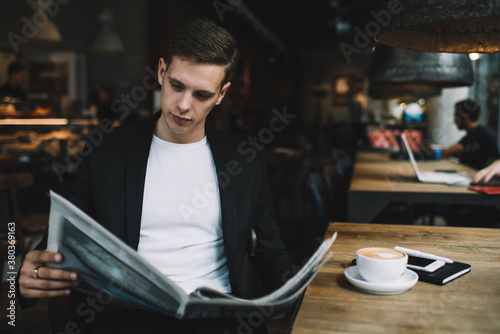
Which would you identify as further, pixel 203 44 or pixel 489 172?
pixel 489 172

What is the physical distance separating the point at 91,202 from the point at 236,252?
50cm

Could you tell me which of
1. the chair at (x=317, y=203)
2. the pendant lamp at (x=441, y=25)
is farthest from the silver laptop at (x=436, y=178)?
the pendant lamp at (x=441, y=25)

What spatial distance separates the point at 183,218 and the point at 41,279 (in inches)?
18.9

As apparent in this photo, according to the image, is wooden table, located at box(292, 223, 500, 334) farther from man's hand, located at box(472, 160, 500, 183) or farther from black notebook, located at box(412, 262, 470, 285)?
man's hand, located at box(472, 160, 500, 183)

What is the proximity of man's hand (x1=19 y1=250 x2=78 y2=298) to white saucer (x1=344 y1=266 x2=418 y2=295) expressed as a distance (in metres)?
0.66

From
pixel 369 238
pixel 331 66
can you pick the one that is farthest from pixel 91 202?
pixel 331 66

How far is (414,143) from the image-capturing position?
18.5ft

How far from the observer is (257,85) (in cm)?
1488

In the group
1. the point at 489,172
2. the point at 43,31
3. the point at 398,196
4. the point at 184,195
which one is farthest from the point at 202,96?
the point at 43,31

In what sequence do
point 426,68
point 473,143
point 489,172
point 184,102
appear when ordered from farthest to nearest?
point 473,143 → point 426,68 → point 489,172 → point 184,102

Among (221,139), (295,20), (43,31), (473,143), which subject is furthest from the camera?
(295,20)

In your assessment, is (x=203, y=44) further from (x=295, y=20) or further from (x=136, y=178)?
(x=295, y=20)

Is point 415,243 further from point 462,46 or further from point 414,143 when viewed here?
point 414,143

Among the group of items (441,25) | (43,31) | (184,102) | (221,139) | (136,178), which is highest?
(43,31)
